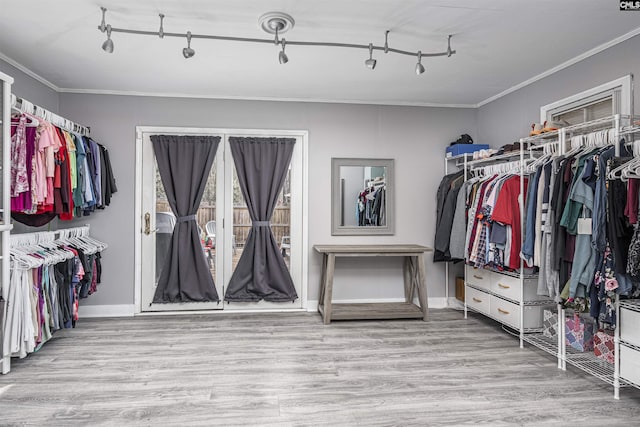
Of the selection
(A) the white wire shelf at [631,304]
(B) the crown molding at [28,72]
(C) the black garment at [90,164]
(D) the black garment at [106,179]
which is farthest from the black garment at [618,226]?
(B) the crown molding at [28,72]

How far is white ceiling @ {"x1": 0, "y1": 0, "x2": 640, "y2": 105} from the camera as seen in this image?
265cm

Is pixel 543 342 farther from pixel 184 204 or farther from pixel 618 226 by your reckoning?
pixel 184 204

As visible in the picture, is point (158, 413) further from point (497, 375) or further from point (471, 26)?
point (471, 26)

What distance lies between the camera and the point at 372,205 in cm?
490

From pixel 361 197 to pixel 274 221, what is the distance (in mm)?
1060

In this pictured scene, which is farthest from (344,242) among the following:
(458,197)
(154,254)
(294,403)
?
(294,403)

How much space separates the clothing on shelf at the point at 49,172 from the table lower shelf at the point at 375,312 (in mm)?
2640

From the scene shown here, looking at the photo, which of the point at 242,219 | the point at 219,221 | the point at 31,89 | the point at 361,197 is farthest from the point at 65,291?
the point at 361,197

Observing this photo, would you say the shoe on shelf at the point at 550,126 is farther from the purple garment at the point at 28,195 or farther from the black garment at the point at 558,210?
the purple garment at the point at 28,195

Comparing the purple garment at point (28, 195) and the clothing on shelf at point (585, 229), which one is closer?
the clothing on shelf at point (585, 229)

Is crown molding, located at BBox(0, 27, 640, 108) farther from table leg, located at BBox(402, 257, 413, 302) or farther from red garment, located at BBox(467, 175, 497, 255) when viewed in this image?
table leg, located at BBox(402, 257, 413, 302)

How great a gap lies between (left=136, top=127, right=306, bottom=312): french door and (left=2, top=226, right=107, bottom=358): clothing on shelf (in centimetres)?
68

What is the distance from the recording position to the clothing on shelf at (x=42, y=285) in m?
2.94

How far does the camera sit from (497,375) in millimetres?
2973
